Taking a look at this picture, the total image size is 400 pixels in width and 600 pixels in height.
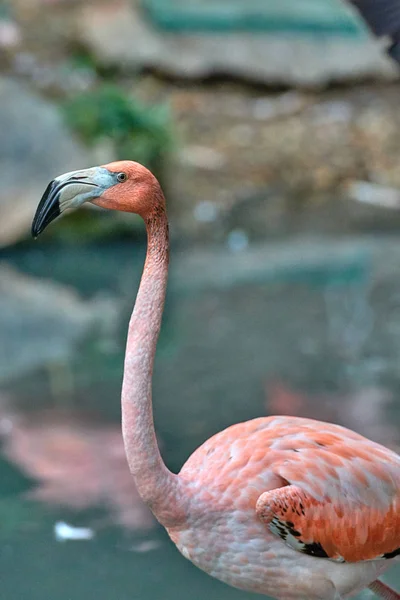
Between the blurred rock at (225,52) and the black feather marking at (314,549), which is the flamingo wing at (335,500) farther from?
the blurred rock at (225,52)

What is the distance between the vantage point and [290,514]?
2549 millimetres

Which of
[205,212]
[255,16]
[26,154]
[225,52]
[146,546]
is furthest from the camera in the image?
[255,16]

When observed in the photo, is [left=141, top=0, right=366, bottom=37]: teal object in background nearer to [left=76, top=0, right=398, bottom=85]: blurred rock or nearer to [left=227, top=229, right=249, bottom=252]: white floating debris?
[left=76, top=0, right=398, bottom=85]: blurred rock

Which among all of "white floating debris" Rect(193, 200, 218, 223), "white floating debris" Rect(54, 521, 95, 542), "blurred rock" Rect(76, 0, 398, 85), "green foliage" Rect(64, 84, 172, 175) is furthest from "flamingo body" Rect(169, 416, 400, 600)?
"blurred rock" Rect(76, 0, 398, 85)

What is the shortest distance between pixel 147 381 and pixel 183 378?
9.97ft

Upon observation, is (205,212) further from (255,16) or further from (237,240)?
(255,16)

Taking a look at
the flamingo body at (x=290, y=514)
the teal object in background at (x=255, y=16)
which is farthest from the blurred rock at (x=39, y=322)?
the teal object in background at (x=255, y=16)

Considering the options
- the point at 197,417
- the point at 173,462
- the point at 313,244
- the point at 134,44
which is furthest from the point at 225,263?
the point at 134,44

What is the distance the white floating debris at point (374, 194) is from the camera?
924 centimetres

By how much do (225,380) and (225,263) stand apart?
2.46 meters

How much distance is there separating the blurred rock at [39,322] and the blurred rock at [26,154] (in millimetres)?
874

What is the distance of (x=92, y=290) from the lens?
7223 mm

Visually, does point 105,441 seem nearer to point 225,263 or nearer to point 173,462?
point 173,462

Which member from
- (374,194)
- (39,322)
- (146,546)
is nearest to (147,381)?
(146,546)
